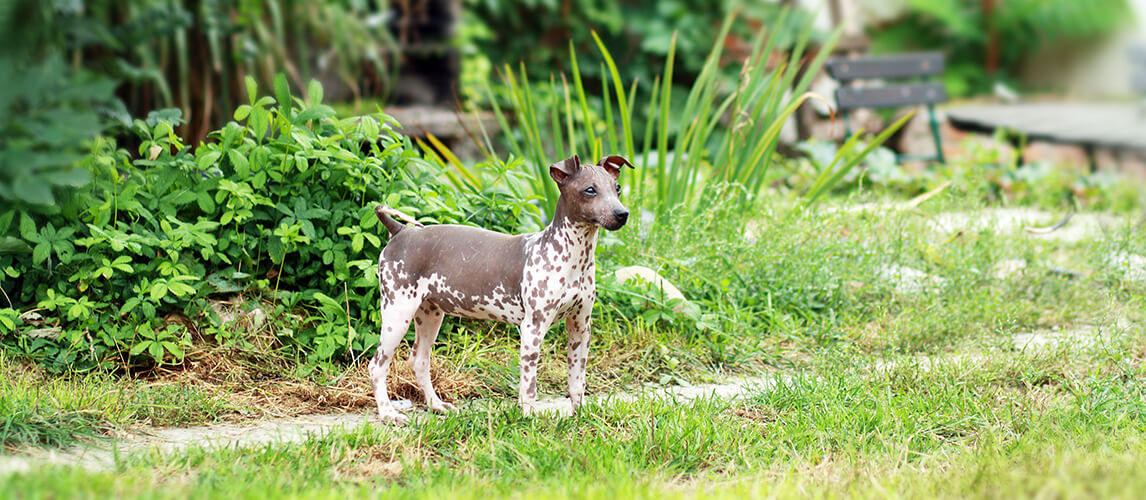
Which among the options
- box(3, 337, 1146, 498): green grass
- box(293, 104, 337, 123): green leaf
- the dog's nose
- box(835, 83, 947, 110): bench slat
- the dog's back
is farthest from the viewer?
box(835, 83, 947, 110): bench slat

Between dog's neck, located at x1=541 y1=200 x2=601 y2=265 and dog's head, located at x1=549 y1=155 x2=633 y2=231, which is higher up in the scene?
dog's head, located at x1=549 y1=155 x2=633 y2=231

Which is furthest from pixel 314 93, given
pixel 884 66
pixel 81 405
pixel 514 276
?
pixel 884 66

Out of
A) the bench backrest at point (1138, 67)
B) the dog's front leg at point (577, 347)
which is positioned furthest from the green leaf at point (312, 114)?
the bench backrest at point (1138, 67)

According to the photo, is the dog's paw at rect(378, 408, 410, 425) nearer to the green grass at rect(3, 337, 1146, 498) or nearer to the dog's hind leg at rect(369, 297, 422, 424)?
the dog's hind leg at rect(369, 297, 422, 424)

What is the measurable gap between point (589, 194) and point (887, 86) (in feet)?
19.2

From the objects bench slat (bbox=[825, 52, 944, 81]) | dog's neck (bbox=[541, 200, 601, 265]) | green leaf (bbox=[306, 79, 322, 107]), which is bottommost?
bench slat (bbox=[825, 52, 944, 81])

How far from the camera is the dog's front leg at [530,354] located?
2.88m

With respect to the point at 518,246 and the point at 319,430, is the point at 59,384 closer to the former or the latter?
the point at 319,430

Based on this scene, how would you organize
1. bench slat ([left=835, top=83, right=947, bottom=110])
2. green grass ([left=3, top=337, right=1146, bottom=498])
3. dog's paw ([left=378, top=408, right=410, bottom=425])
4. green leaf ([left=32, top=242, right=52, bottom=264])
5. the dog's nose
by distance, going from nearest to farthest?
green grass ([left=3, top=337, right=1146, bottom=498]) < the dog's nose < dog's paw ([left=378, top=408, right=410, bottom=425]) < green leaf ([left=32, top=242, right=52, bottom=264]) < bench slat ([left=835, top=83, right=947, bottom=110])

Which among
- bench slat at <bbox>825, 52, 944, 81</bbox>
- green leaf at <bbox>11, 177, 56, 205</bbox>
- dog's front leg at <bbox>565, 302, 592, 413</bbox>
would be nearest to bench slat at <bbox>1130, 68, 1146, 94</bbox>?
bench slat at <bbox>825, 52, 944, 81</bbox>

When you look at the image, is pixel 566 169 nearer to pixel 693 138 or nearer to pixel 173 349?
pixel 173 349

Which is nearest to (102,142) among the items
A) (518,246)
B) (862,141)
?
(518,246)

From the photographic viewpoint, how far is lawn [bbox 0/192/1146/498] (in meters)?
2.53

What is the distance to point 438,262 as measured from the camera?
298cm
